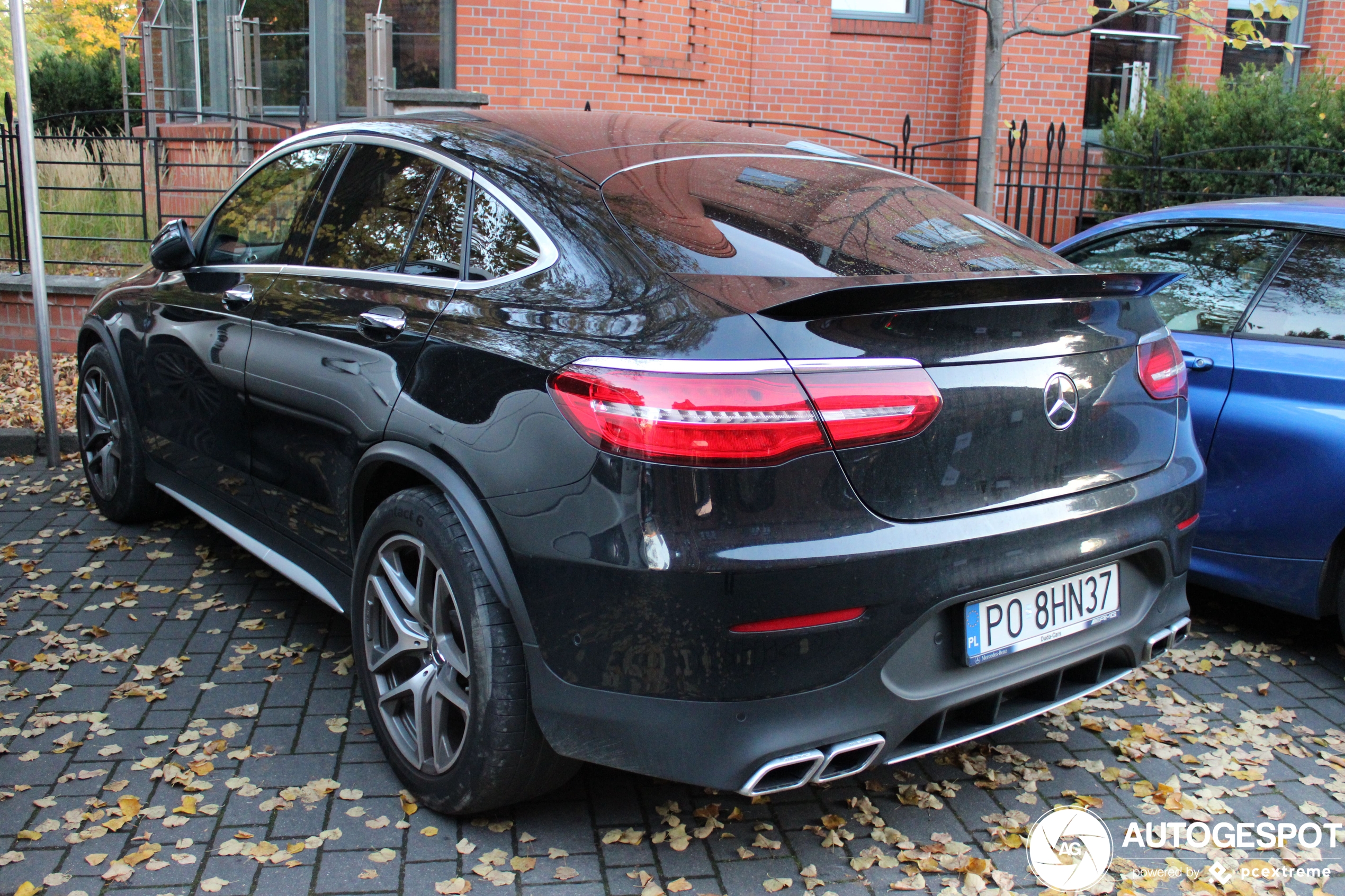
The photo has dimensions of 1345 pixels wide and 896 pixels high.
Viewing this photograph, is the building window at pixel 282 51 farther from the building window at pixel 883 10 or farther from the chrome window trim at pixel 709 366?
the chrome window trim at pixel 709 366

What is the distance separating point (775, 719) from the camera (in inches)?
92.2

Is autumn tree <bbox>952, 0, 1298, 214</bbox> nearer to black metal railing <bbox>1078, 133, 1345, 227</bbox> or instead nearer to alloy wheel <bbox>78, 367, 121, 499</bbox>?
black metal railing <bbox>1078, 133, 1345, 227</bbox>

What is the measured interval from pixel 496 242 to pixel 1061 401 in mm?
1433

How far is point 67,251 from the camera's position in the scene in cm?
984

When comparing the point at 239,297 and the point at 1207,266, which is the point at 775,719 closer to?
the point at 239,297

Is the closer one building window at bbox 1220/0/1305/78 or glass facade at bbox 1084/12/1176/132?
glass facade at bbox 1084/12/1176/132

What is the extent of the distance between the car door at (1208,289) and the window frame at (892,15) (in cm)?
839

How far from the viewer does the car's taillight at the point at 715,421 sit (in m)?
2.25

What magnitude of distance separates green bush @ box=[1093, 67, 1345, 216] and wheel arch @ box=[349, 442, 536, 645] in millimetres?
7883

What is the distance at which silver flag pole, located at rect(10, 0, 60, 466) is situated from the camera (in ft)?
19.1

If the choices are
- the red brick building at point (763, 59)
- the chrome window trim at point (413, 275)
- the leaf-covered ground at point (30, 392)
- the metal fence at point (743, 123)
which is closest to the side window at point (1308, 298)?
the chrome window trim at point (413, 275)

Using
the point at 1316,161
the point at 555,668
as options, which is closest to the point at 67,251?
the point at 555,668

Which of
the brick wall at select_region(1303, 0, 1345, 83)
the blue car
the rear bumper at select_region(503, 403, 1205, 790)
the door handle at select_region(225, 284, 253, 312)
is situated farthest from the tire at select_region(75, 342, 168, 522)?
the brick wall at select_region(1303, 0, 1345, 83)

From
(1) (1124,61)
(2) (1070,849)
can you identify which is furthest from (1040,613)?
(1) (1124,61)
